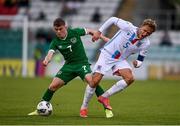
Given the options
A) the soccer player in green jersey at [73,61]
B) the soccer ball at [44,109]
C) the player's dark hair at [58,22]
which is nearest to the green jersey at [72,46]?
the soccer player in green jersey at [73,61]

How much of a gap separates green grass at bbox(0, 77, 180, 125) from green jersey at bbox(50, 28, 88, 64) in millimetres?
1208

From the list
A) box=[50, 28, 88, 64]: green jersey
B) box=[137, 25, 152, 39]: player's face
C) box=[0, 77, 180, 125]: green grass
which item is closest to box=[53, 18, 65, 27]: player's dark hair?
box=[50, 28, 88, 64]: green jersey

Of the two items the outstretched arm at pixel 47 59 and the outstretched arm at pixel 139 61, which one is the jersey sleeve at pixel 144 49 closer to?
the outstretched arm at pixel 139 61

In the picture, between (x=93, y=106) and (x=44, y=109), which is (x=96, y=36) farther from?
(x=93, y=106)

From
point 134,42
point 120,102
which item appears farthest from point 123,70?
point 120,102

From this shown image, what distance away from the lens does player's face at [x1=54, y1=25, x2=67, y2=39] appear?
49.3 feet

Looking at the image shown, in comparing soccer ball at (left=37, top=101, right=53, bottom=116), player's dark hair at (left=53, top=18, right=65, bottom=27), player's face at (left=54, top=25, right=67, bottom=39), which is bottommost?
soccer ball at (left=37, top=101, right=53, bottom=116)

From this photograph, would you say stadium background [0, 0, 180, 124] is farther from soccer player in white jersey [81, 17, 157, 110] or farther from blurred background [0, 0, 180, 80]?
soccer player in white jersey [81, 17, 157, 110]

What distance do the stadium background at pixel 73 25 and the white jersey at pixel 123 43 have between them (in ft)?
57.4

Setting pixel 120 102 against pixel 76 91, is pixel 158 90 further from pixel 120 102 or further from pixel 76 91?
pixel 120 102

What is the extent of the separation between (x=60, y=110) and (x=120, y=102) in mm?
3662

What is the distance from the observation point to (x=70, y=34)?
15375 millimetres

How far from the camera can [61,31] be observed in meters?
15.1

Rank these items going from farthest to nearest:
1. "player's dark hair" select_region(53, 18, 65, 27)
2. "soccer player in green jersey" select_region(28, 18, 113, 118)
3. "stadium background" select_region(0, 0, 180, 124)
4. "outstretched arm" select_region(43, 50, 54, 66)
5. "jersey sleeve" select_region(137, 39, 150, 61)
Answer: "stadium background" select_region(0, 0, 180, 124) → "soccer player in green jersey" select_region(28, 18, 113, 118) → "jersey sleeve" select_region(137, 39, 150, 61) → "player's dark hair" select_region(53, 18, 65, 27) → "outstretched arm" select_region(43, 50, 54, 66)
